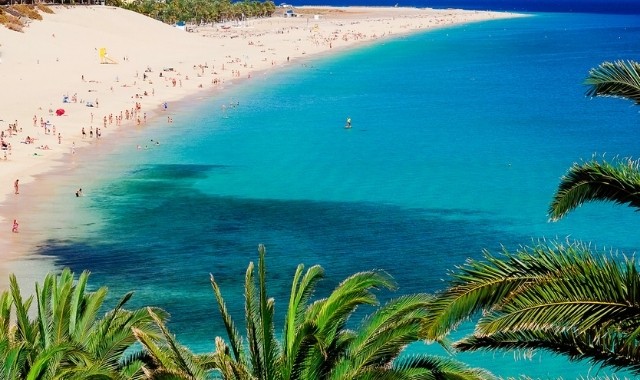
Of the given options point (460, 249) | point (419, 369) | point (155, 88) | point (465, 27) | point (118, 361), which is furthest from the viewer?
point (465, 27)

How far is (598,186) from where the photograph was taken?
358 inches

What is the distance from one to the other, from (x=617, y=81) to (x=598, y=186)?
1.04 metres

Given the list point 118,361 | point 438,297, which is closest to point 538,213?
point 118,361

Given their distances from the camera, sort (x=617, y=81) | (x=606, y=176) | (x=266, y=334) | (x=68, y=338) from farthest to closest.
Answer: (x=68, y=338), (x=266, y=334), (x=617, y=81), (x=606, y=176)

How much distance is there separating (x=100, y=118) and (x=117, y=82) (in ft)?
53.1

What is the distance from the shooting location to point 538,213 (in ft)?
129

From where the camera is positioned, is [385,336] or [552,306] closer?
[552,306]

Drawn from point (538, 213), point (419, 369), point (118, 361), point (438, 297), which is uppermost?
point (438, 297)

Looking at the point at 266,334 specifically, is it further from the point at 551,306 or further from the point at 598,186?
the point at 598,186

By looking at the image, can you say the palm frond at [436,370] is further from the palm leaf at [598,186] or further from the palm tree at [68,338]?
the palm tree at [68,338]

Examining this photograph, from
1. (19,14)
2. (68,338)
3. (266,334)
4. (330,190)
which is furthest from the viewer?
(19,14)

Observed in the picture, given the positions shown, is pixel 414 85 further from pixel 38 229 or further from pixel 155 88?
pixel 38 229

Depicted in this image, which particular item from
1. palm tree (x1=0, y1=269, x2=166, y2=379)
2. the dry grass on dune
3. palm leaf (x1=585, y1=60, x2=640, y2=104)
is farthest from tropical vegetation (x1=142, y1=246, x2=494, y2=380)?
the dry grass on dune

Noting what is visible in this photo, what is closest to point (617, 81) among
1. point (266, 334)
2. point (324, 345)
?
point (324, 345)
